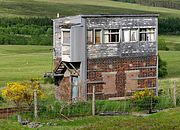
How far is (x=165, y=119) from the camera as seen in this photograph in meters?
21.7

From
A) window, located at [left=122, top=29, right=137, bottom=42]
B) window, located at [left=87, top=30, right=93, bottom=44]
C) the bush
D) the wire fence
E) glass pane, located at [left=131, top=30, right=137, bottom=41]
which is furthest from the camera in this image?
glass pane, located at [left=131, top=30, right=137, bottom=41]

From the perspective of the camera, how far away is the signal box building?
3356cm

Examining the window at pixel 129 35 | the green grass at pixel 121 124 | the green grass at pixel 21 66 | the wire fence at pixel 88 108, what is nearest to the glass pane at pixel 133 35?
the window at pixel 129 35

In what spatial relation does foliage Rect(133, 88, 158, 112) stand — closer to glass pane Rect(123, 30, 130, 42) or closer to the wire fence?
the wire fence

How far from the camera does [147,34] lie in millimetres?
35781

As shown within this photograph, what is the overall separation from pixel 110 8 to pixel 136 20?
528ft

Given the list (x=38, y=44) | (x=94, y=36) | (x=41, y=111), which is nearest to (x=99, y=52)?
(x=94, y=36)

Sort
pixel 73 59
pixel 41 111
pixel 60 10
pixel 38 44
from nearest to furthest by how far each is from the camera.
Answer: pixel 41 111 → pixel 73 59 → pixel 38 44 → pixel 60 10

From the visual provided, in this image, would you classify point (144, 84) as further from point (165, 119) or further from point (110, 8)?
point (110, 8)

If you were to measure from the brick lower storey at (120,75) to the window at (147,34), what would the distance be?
1311 millimetres

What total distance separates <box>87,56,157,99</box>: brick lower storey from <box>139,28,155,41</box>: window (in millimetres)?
1311

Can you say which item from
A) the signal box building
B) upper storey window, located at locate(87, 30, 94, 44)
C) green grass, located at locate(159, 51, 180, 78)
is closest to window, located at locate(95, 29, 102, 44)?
the signal box building

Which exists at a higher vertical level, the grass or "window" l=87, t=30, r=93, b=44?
"window" l=87, t=30, r=93, b=44

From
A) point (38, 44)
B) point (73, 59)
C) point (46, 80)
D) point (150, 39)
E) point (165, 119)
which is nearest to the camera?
point (165, 119)
